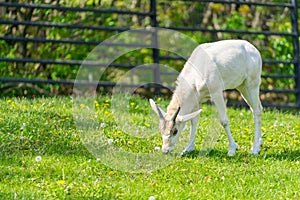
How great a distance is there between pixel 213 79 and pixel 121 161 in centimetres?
121

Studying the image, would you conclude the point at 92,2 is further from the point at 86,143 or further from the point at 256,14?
the point at 86,143

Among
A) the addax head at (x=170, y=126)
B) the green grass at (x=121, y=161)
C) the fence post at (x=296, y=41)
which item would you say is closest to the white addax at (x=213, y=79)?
the addax head at (x=170, y=126)

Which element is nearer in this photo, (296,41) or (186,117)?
(186,117)

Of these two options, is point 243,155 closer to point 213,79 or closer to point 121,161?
point 213,79

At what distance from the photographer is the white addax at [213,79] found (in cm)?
693

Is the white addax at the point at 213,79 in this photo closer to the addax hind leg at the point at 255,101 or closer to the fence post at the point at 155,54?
the addax hind leg at the point at 255,101

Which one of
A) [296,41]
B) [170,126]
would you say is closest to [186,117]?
[170,126]

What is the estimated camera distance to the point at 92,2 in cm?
1255

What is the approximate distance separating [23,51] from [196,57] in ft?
20.0

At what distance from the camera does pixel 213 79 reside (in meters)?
6.95

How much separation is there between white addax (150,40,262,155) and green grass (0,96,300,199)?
1.11 feet

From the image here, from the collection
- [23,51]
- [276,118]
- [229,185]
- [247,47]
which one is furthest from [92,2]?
[229,185]

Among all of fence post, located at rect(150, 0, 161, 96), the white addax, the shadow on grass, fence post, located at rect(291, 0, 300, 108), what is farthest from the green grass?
fence post, located at rect(291, 0, 300, 108)

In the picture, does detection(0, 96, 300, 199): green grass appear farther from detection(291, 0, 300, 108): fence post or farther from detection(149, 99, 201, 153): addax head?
detection(291, 0, 300, 108): fence post
